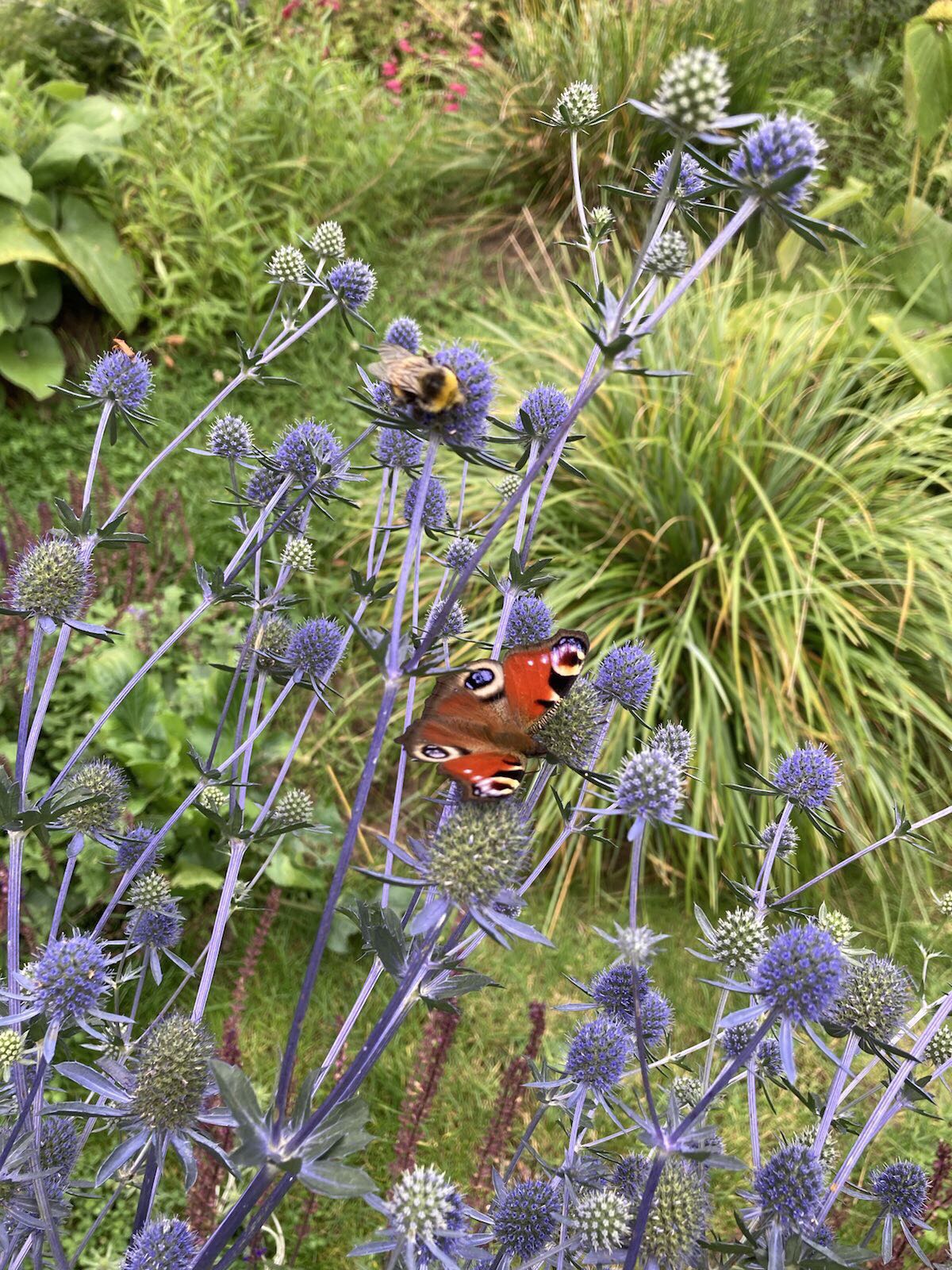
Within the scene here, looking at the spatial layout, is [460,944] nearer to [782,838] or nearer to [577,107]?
[782,838]

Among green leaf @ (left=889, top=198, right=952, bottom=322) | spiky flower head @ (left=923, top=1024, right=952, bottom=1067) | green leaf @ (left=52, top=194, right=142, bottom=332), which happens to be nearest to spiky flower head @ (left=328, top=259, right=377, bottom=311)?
spiky flower head @ (left=923, top=1024, right=952, bottom=1067)

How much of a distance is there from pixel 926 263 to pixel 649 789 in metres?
4.06

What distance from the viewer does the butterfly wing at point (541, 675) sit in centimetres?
113

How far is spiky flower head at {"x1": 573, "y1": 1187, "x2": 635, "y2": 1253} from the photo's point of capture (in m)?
1.08

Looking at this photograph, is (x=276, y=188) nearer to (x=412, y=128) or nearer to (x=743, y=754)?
(x=412, y=128)

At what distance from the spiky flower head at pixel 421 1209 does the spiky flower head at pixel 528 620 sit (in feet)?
2.16

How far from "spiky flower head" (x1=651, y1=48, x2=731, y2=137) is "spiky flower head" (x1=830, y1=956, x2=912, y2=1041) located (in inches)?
39.5

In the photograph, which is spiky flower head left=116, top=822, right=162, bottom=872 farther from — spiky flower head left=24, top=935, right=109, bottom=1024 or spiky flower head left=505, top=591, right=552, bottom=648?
spiky flower head left=505, top=591, right=552, bottom=648

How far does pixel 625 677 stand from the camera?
1308 mm

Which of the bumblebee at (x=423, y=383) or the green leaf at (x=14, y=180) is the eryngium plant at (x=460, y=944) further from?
the green leaf at (x=14, y=180)

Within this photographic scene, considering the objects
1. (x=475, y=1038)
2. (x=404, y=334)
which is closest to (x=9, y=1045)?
(x=404, y=334)

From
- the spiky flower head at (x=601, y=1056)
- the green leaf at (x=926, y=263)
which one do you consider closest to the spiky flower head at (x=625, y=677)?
the spiky flower head at (x=601, y=1056)

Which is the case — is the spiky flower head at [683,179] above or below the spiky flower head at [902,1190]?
above

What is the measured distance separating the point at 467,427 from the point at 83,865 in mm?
1950
